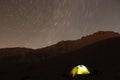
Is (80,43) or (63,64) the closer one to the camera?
(63,64)

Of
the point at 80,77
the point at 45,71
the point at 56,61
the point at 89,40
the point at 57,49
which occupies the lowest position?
the point at 80,77

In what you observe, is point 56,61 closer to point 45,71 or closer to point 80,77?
point 45,71

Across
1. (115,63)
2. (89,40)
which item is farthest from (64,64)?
(89,40)

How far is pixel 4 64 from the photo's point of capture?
85.8 feet

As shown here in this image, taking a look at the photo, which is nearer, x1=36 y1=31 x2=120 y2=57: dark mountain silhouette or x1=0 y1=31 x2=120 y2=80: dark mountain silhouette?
x1=0 y1=31 x2=120 y2=80: dark mountain silhouette

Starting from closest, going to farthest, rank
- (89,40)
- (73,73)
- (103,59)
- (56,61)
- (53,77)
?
1. (73,73)
2. (53,77)
3. (103,59)
4. (56,61)
5. (89,40)

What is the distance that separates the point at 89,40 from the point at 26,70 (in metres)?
13.5

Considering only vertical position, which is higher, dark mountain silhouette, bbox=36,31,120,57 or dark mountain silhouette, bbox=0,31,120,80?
dark mountain silhouette, bbox=36,31,120,57

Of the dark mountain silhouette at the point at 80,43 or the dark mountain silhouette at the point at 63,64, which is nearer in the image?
the dark mountain silhouette at the point at 63,64

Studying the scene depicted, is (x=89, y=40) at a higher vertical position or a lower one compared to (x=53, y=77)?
higher

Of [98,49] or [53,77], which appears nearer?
[53,77]

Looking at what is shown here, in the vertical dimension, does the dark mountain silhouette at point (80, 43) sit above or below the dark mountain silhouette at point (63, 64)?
above

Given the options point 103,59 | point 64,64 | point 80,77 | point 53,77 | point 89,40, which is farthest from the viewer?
point 89,40

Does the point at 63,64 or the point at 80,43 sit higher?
the point at 80,43
